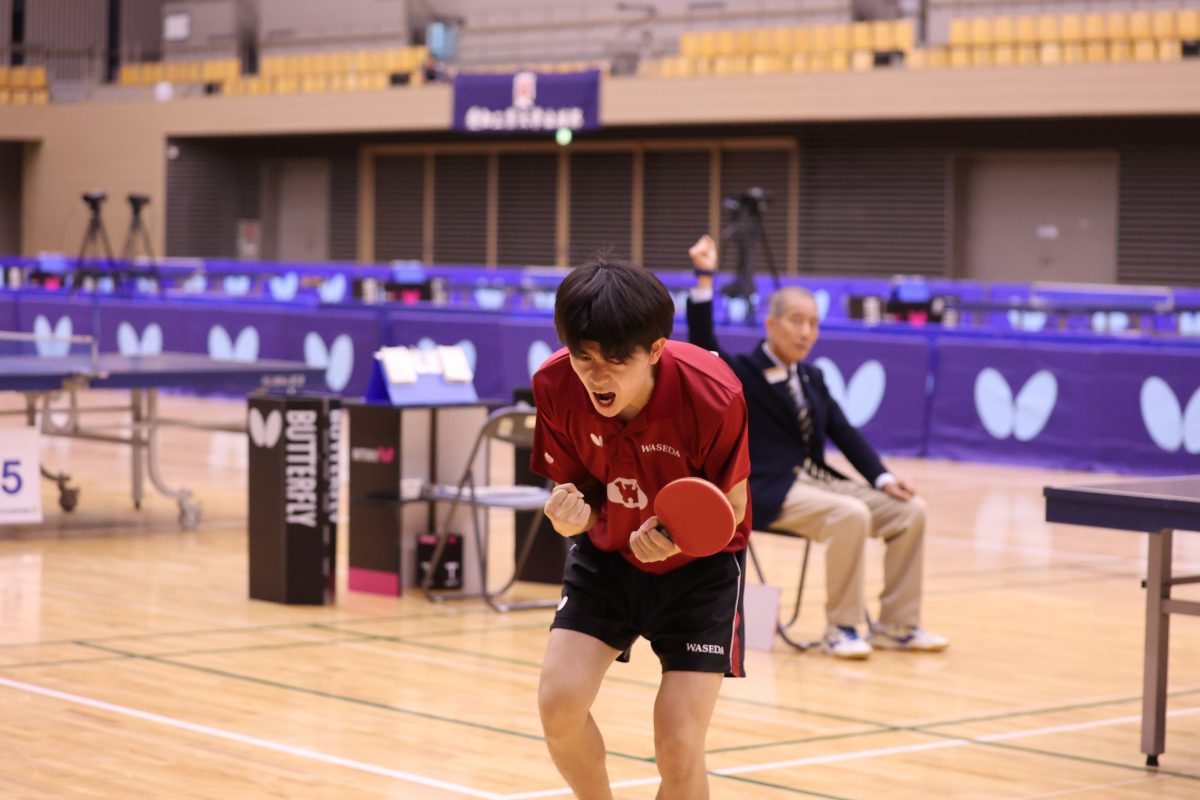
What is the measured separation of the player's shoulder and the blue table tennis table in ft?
19.1

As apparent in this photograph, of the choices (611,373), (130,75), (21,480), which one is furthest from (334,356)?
(130,75)

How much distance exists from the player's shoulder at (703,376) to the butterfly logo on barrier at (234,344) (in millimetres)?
Result: 14827

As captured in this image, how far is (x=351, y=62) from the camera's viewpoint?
91.2 feet

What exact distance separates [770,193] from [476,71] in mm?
5035

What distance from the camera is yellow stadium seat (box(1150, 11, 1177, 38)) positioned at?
2005 cm

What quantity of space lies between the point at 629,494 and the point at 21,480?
6.33 m

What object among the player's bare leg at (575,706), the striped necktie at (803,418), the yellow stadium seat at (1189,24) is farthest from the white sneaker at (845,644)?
the yellow stadium seat at (1189,24)

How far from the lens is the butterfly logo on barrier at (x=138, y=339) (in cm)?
1888

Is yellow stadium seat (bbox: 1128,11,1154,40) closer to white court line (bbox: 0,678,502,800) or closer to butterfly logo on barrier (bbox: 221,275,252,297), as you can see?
butterfly logo on barrier (bbox: 221,275,252,297)

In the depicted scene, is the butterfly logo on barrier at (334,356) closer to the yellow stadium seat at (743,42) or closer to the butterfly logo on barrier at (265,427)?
the yellow stadium seat at (743,42)

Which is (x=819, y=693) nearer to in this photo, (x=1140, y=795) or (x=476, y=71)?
(x=1140, y=795)

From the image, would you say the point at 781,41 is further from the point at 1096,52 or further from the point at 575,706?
the point at 575,706

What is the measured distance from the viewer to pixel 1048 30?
829 inches

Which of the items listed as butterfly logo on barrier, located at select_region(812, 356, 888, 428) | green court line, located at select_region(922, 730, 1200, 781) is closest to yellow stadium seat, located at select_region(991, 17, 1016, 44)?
butterfly logo on barrier, located at select_region(812, 356, 888, 428)
